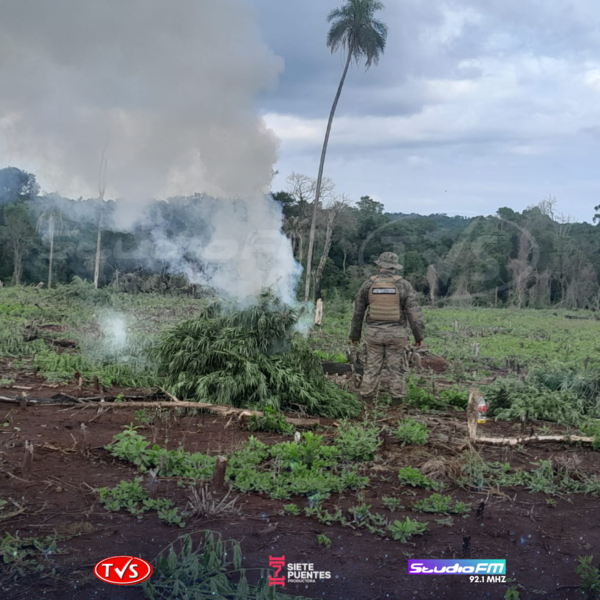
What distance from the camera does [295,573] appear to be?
3594 millimetres

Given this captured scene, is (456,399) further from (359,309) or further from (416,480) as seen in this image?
(416,480)

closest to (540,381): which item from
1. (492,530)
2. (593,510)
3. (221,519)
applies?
(593,510)

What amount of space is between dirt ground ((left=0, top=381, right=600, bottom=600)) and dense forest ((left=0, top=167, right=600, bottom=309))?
1795cm

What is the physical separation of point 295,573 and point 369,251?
3874cm

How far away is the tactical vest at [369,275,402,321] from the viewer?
860 centimetres

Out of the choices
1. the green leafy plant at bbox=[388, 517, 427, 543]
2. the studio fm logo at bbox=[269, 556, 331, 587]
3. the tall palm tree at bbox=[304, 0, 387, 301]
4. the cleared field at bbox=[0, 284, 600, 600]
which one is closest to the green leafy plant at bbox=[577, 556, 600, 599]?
the cleared field at bbox=[0, 284, 600, 600]

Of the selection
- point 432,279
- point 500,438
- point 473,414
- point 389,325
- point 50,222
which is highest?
point 50,222

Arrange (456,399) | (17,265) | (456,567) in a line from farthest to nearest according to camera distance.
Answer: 1. (17,265)
2. (456,399)
3. (456,567)

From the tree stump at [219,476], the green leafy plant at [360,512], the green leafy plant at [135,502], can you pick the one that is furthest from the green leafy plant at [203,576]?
the green leafy plant at [360,512]

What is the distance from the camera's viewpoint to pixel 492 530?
4.21 metres

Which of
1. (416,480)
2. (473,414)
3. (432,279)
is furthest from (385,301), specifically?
(432,279)

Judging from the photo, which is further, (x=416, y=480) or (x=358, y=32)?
(x=358, y=32)

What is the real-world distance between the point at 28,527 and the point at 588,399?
302 inches

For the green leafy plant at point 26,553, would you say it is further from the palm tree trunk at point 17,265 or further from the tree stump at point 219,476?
the palm tree trunk at point 17,265
